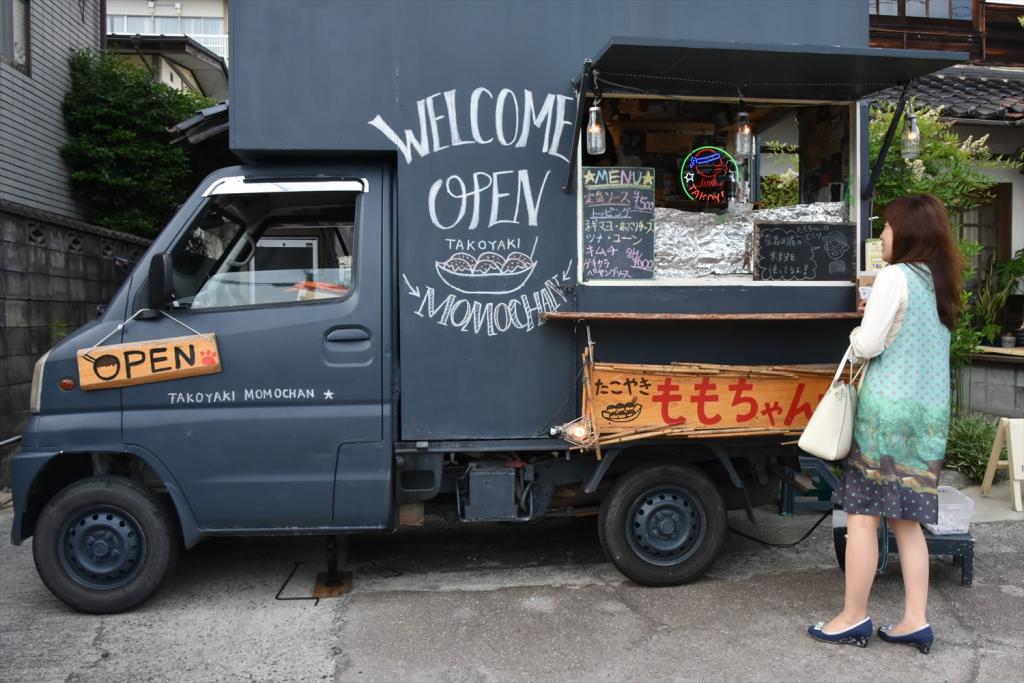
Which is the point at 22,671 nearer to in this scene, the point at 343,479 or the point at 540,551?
the point at 343,479

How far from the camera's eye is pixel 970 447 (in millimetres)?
6820

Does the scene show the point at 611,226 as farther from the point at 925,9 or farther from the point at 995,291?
the point at 925,9

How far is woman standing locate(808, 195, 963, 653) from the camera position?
12.1 feet

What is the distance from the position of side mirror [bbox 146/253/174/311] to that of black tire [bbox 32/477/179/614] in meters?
0.95

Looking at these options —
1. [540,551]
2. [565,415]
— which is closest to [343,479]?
[565,415]

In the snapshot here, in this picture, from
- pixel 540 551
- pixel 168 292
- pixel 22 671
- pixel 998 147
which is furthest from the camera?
pixel 998 147

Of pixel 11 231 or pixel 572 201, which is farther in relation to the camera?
pixel 11 231

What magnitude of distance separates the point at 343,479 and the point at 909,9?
10239 mm

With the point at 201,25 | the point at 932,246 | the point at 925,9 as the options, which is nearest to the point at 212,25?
the point at 201,25

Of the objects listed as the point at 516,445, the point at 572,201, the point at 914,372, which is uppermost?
the point at 572,201

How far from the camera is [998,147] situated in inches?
367

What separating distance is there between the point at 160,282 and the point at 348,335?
945 millimetres

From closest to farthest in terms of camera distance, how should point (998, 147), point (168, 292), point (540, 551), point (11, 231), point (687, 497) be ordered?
point (168, 292)
point (687, 497)
point (540, 551)
point (11, 231)
point (998, 147)

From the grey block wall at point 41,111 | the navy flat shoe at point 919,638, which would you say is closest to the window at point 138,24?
the grey block wall at point 41,111
